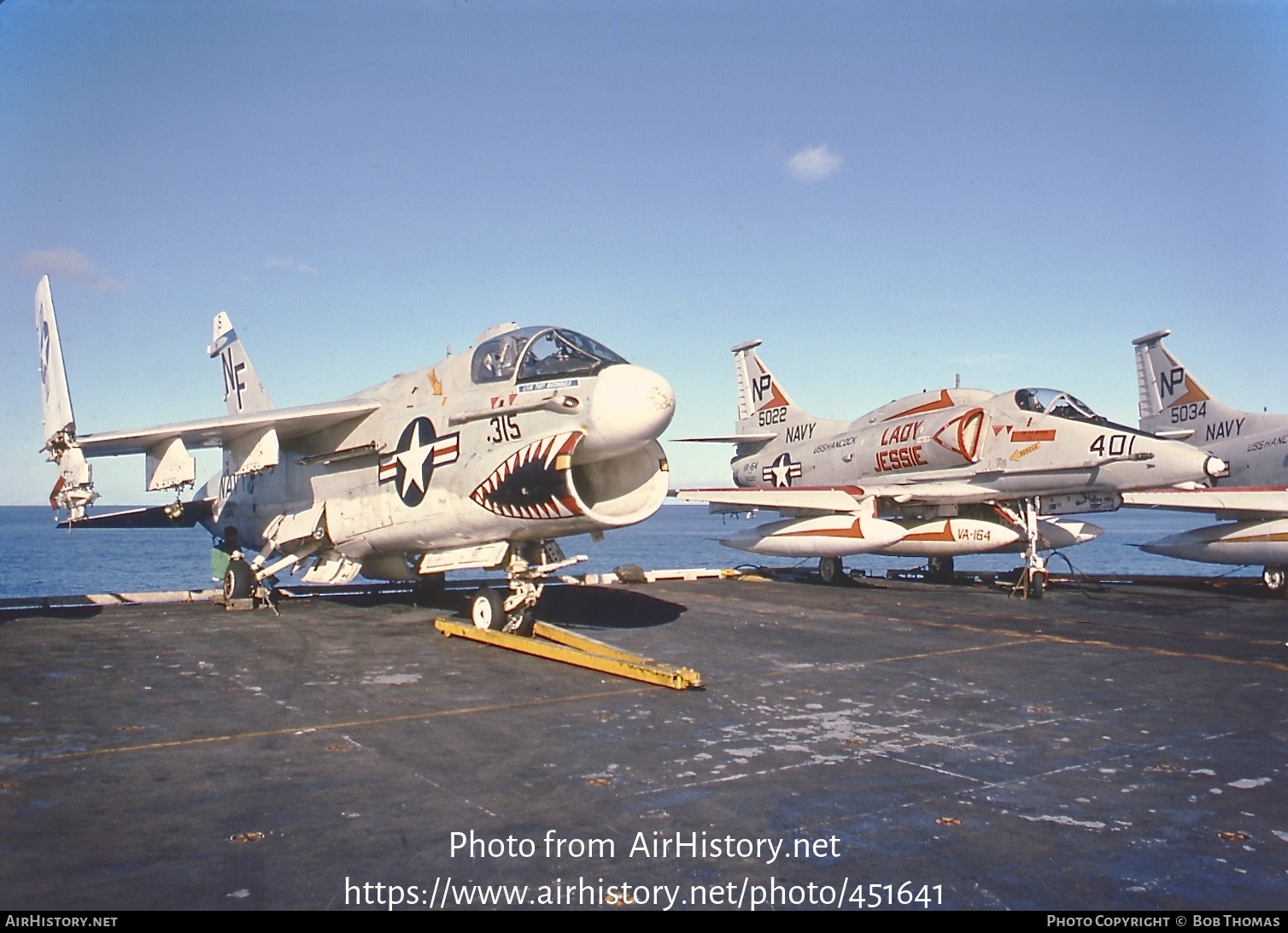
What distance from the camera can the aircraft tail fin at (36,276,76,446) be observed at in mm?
13680

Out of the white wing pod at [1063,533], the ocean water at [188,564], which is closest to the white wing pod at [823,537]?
the white wing pod at [1063,533]

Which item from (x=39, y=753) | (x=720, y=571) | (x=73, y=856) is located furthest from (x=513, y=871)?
(x=720, y=571)

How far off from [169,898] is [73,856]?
81cm

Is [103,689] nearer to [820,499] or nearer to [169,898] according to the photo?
[169,898]

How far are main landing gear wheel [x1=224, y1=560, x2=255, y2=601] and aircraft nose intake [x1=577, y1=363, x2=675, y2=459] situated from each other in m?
7.54

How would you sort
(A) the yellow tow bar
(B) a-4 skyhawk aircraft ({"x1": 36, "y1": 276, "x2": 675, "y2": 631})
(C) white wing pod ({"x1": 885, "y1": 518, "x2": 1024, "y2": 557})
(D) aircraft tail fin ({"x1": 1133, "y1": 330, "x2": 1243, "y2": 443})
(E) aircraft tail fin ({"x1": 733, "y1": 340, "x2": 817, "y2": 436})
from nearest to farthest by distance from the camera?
(A) the yellow tow bar < (B) a-4 skyhawk aircraft ({"x1": 36, "y1": 276, "x2": 675, "y2": 631}) < (C) white wing pod ({"x1": 885, "y1": 518, "x2": 1024, "y2": 557}) < (D) aircraft tail fin ({"x1": 1133, "y1": 330, "x2": 1243, "y2": 443}) < (E) aircraft tail fin ({"x1": 733, "y1": 340, "x2": 817, "y2": 436})

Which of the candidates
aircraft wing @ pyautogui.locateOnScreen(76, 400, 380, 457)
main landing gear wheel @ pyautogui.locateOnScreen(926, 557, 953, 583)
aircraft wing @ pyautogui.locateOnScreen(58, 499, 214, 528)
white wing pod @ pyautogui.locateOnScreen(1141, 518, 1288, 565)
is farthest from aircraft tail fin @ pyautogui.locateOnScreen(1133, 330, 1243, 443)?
aircraft wing @ pyautogui.locateOnScreen(58, 499, 214, 528)

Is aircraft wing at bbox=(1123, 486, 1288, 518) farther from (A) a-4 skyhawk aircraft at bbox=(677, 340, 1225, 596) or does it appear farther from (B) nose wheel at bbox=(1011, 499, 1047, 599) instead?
(B) nose wheel at bbox=(1011, 499, 1047, 599)

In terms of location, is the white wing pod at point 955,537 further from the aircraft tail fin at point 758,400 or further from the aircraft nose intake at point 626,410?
the aircraft nose intake at point 626,410

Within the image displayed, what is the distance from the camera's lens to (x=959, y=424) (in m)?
18.8

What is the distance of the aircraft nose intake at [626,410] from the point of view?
1005 centimetres

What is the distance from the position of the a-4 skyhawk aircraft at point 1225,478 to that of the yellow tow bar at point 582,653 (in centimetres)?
1316

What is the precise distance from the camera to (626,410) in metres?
10.0

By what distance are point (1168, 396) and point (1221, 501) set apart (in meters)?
7.64
